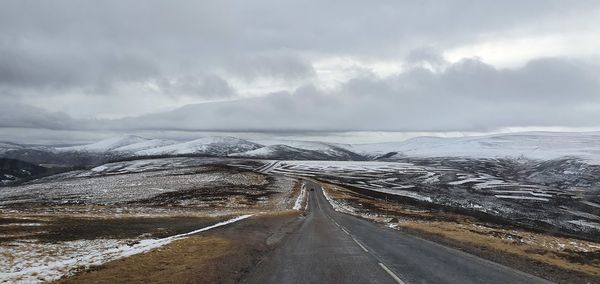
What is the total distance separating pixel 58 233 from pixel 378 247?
17298mm

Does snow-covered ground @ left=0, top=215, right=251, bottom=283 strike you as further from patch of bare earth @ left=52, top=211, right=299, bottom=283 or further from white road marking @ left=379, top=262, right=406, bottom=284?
white road marking @ left=379, top=262, right=406, bottom=284

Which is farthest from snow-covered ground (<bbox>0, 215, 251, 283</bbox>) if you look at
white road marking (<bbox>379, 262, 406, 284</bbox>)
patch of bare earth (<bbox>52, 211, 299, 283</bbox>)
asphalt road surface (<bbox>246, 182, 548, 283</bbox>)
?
white road marking (<bbox>379, 262, 406, 284</bbox>)

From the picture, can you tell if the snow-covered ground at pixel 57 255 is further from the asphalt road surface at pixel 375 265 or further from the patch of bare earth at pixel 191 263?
the asphalt road surface at pixel 375 265

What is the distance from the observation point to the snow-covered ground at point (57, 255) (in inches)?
551

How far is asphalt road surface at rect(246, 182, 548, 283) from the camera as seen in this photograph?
13.7 meters

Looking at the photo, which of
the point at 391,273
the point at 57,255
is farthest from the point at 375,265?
the point at 57,255

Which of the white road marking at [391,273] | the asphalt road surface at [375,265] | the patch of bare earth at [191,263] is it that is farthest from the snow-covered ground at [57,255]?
the white road marking at [391,273]

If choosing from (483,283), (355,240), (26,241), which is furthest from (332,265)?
(26,241)

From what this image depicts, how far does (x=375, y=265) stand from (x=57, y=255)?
12636 millimetres

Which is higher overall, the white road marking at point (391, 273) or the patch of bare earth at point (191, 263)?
the white road marking at point (391, 273)

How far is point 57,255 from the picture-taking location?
17578mm

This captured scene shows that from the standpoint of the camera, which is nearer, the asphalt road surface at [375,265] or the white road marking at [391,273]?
the white road marking at [391,273]

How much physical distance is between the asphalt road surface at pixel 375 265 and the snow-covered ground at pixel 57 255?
617 cm

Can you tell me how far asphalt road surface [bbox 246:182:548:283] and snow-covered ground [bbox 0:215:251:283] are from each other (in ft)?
20.3
